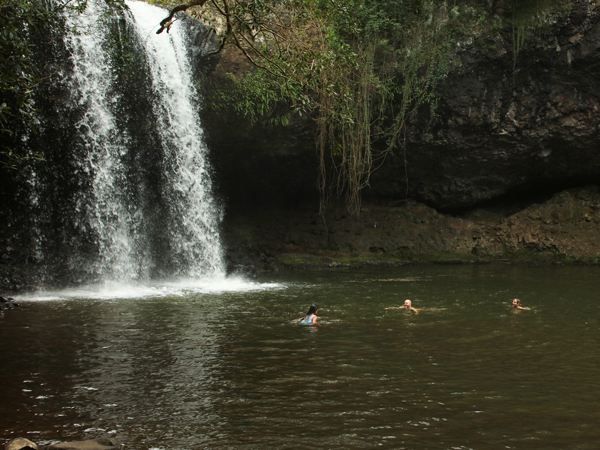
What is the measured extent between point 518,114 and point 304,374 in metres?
15.4

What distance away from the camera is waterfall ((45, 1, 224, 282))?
49.1 feet

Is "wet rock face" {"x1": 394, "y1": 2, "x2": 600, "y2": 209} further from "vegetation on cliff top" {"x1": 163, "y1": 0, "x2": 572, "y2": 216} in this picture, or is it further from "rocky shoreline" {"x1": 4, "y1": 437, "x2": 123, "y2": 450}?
"rocky shoreline" {"x1": 4, "y1": 437, "x2": 123, "y2": 450}

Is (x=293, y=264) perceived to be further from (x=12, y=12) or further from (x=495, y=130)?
(x=12, y=12)

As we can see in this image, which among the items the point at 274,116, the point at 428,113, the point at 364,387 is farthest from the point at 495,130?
the point at 364,387

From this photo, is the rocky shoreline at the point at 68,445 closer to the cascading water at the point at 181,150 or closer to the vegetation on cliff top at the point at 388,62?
the cascading water at the point at 181,150

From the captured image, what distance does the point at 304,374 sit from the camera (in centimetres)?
621

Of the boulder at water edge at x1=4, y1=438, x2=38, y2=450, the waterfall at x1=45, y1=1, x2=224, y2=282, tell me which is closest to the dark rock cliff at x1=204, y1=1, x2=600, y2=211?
the waterfall at x1=45, y1=1, x2=224, y2=282

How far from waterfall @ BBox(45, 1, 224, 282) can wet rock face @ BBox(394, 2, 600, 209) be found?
7.67 meters

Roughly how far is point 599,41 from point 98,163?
15573mm

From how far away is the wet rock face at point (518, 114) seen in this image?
17.8 metres

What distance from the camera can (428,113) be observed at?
18.7 metres

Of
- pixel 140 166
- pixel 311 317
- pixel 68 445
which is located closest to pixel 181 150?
pixel 140 166

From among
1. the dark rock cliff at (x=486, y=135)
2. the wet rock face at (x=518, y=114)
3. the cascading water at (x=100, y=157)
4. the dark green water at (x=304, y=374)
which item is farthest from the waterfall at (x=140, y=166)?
the wet rock face at (x=518, y=114)

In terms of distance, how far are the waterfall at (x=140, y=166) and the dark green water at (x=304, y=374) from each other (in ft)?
13.1
